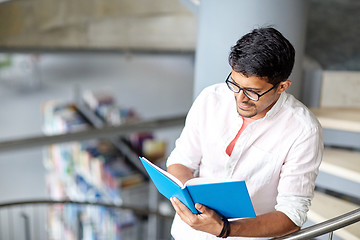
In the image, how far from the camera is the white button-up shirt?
133 cm

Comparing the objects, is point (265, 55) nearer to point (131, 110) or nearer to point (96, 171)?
point (96, 171)

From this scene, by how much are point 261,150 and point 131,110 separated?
412 cm

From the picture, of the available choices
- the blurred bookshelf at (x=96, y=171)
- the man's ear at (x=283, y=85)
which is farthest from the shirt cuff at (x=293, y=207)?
the blurred bookshelf at (x=96, y=171)

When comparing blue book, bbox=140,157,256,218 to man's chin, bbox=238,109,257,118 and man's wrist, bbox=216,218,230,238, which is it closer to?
man's wrist, bbox=216,218,230,238

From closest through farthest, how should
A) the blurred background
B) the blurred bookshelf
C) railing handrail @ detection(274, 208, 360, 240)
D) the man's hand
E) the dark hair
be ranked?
1. the dark hair
2. the man's hand
3. railing handrail @ detection(274, 208, 360, 240)
4. the blurred background
5. the blurred bookshelf

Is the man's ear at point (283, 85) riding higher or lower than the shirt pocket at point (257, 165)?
higher

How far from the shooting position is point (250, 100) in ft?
4.24

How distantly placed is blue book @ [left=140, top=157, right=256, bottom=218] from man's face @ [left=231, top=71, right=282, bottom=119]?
0.80ft

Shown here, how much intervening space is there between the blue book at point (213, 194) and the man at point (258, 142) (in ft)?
0.09

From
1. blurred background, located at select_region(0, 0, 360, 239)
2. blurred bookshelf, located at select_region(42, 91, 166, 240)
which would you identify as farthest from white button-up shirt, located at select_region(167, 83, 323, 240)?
blurred bookshelf, located at select_region(42, 91, 166, 240)

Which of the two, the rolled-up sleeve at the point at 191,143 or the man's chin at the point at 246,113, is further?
the rolled-up sleeve at the point at 191,143

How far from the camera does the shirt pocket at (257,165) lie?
1398 millimetres

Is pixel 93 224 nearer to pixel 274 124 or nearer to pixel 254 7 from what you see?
pixel 254 7

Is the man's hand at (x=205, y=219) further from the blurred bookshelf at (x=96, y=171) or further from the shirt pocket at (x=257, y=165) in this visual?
the blurred bookshelf at (x=96, y=171)
